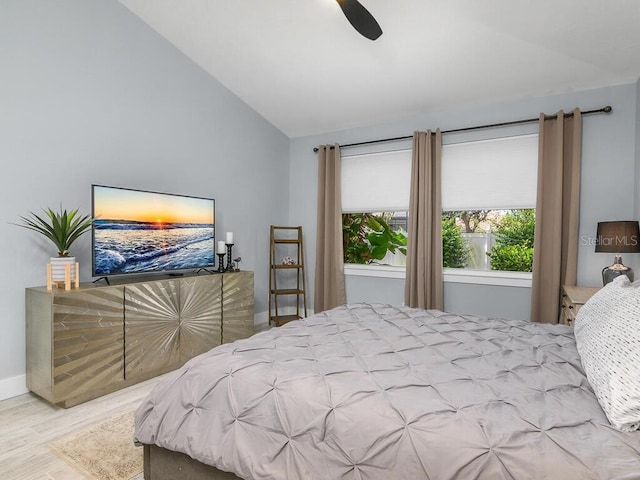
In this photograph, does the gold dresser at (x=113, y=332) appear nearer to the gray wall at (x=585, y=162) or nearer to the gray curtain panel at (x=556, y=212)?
the gray wall at (x=585, y=162)

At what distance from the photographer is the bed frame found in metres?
1.44

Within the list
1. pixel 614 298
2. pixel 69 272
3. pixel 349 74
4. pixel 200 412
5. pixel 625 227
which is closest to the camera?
pixel 200 412

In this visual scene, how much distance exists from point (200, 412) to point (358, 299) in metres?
3.44

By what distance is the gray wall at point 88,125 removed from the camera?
8.73ft

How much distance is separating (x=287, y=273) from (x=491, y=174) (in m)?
2.77

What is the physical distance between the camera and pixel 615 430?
1062 millimetres

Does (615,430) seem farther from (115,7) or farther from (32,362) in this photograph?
(115,7)

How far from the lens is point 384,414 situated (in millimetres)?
1210

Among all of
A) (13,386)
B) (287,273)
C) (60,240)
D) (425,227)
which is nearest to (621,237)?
(425,227)

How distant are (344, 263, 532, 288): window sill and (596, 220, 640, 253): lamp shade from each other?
87 centimetres

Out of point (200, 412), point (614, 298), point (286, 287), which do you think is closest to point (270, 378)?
point (200, 412)

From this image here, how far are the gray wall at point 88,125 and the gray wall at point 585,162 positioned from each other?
70.4 inches

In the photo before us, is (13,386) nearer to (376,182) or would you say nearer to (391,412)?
(391,412)

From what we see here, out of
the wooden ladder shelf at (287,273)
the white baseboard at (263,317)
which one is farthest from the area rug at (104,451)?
the wooden ladder shelf at (287,273)
